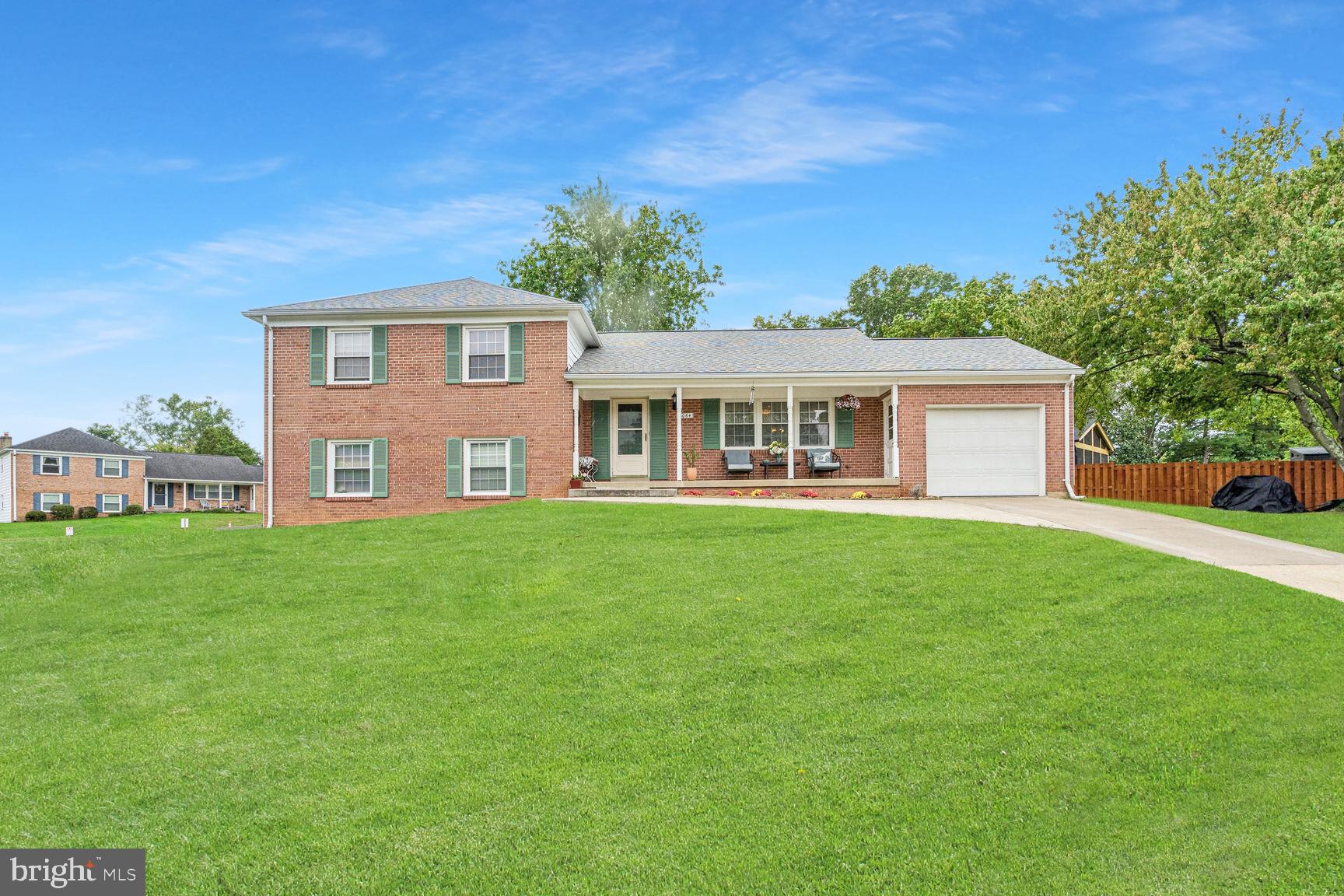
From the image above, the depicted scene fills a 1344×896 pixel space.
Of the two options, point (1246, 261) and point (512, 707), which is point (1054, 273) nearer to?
point (1246, 261)

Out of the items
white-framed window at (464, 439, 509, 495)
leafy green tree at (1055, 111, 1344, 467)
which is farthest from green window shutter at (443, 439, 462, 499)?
leafy green tree at (1055, 111, 1344, 467)

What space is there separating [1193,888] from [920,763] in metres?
1.35

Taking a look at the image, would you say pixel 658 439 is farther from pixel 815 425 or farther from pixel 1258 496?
pixel 1258 496

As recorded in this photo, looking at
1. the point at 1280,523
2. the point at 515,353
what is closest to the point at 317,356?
the point at 515,353

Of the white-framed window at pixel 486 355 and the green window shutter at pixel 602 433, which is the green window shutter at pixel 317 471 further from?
the green window shutter at pixel 602 433

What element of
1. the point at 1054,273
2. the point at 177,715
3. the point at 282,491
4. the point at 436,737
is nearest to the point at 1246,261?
the point at 1054,273

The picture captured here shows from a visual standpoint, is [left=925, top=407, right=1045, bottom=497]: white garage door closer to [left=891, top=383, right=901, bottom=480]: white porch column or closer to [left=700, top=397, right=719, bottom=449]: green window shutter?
[left=891, top=383, right=901, bottom=480]: white porch column

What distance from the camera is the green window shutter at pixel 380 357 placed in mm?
18562

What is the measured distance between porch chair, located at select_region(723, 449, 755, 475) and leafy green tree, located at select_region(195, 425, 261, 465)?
6241cm

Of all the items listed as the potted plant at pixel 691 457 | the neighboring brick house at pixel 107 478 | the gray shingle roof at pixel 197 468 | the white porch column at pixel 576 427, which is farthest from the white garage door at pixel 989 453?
the gray shingle roof at pixel 197 468

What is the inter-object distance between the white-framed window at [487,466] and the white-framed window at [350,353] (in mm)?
3146

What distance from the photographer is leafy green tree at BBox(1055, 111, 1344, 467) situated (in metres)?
16.2

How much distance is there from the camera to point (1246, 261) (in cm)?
1705

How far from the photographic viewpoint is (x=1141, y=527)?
12.5 metres
